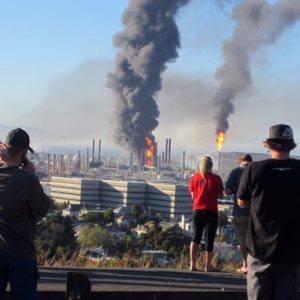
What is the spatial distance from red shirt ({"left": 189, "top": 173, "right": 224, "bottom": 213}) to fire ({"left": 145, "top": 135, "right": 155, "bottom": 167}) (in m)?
94.3

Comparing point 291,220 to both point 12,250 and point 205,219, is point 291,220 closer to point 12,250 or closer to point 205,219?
point 12,250

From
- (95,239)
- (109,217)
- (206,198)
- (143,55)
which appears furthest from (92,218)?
Answer: (143,55)

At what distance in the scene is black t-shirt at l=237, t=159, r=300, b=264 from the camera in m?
4.92

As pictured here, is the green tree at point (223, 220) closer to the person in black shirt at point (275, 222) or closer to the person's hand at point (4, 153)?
the person in black shirt at point (275, 222)

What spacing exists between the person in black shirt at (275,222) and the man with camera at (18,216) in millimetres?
1300

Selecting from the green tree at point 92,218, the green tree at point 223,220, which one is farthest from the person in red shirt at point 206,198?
the green tree at point 92,218

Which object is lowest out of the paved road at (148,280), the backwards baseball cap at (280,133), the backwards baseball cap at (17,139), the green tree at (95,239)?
the green tree at (95,239)

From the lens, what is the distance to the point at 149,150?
105250 millimetres

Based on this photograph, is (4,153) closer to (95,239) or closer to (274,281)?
(274,281)

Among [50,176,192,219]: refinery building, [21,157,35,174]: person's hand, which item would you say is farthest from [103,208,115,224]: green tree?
[21,157,35,174]: person's hand

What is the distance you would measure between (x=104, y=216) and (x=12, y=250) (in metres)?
26.6

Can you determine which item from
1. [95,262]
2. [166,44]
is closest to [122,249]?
[95,262]

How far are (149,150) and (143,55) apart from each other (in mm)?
14768

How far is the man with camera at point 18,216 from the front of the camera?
476cm
